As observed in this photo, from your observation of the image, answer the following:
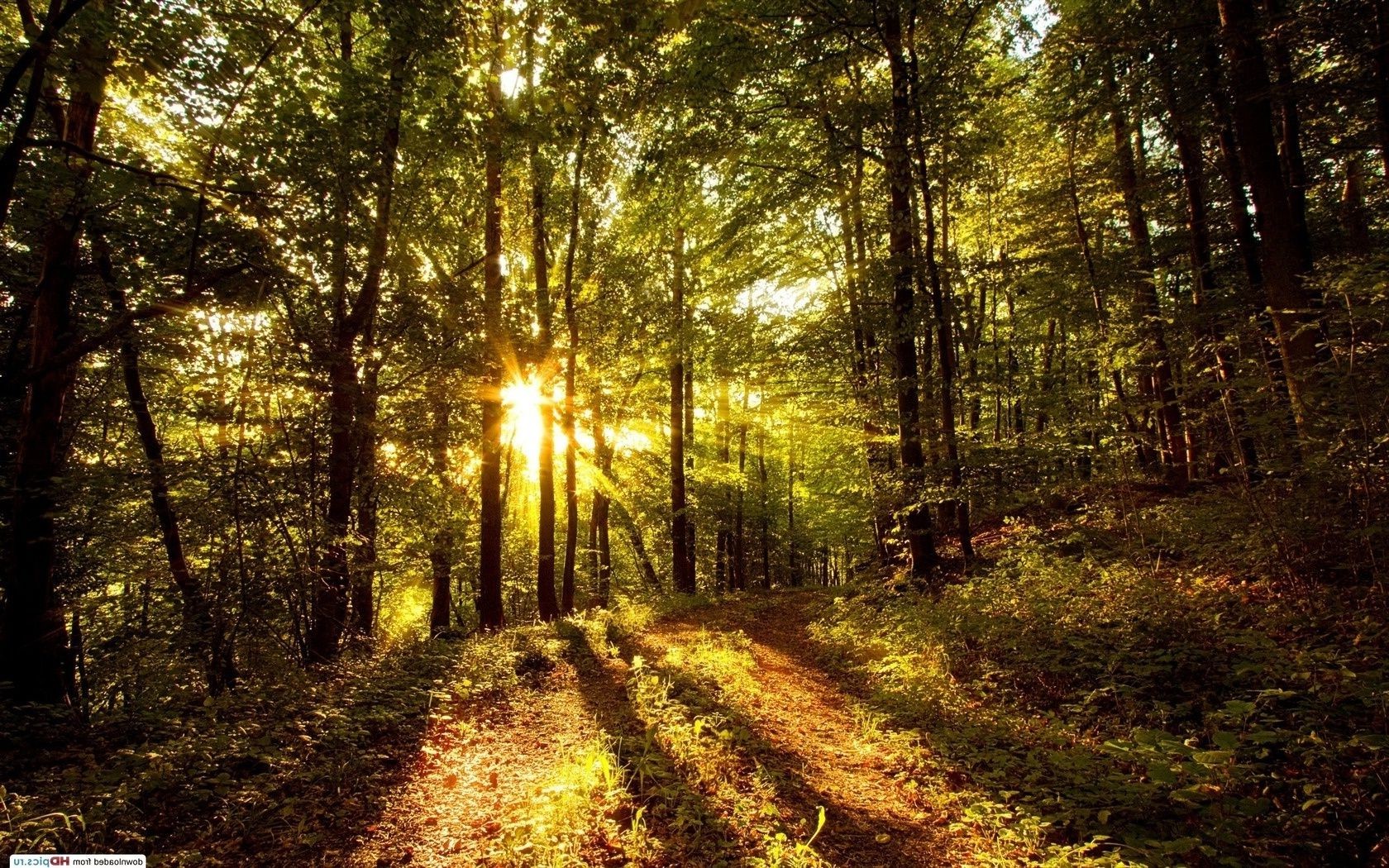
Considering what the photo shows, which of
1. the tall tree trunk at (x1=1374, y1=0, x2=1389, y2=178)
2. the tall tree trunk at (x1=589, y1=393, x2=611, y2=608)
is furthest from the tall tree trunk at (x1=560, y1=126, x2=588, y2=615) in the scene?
the tall tree trunk at (x1=1374, y1=0, x2=1389, y2=178)

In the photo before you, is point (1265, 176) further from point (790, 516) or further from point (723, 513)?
point (790, 516)

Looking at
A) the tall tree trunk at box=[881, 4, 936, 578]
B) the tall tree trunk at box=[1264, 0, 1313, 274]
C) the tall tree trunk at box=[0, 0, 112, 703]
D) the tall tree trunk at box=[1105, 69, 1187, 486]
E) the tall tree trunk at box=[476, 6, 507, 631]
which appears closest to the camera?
the tall tree trunk at box=[0, 0, 112, 703]

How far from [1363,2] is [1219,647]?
7.25 meters

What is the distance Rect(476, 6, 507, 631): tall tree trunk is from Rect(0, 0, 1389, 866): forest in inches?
3.9

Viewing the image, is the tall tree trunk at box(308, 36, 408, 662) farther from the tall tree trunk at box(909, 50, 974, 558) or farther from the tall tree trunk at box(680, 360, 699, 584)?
the tall tree trunk at box(680, 360, 699, 584)

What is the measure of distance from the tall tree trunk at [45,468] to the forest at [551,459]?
0.14 feet

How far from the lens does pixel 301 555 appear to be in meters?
7.48

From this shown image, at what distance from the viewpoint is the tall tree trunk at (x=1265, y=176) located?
6824 millimetres

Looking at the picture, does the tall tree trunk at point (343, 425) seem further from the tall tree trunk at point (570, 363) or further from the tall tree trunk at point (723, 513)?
the tall tree trunk at point (723, 513)

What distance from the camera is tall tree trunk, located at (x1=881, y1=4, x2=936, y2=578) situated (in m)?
9.20

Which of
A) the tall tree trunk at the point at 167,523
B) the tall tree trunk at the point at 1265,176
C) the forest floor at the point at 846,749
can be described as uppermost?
the tall tree trunk at the point at 1265,176

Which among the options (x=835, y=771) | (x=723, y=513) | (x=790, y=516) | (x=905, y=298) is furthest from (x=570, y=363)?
(x=790, y=516)

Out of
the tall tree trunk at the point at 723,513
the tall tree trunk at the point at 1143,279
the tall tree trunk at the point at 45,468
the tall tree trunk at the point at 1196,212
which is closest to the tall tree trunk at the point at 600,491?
the tall tree trunk at the point at 723,513

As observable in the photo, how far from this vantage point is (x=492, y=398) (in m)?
10.7
